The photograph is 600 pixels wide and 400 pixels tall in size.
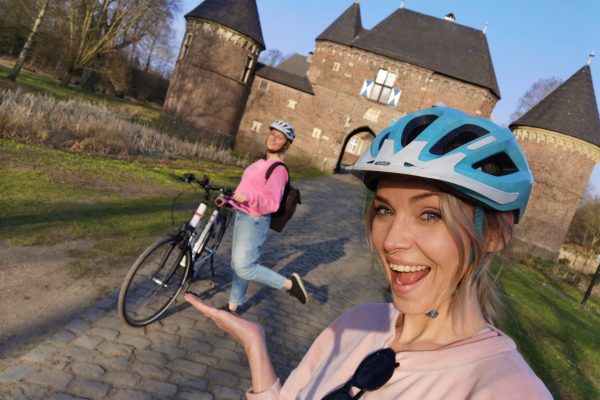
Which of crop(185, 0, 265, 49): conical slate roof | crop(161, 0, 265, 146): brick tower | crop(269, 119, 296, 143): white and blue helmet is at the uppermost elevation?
crop(185, 0, 265, 49): conical slate roof

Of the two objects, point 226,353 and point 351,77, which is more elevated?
point 351,77

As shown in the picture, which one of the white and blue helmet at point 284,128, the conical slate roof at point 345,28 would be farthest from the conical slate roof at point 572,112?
the white and blue helmet at point 284,128

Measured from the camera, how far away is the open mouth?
53.5 inches

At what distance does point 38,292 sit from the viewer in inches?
164

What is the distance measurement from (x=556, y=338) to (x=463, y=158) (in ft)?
28.2

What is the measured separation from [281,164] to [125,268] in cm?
245

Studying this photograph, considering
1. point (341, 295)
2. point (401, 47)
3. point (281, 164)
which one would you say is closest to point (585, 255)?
point (401, 47)

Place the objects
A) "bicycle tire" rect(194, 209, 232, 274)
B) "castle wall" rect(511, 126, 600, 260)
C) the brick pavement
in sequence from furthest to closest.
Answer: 1. "castle wall" rect(511, 126, 600, 260)
2. "bicycle tire" rect(194, 209, 232, 274)
3. the brick pavement

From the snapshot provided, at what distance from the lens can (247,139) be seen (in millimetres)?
31016

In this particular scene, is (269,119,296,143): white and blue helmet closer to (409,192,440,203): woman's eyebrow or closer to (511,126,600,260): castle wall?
(409,192,440,203): woman's eyebrow

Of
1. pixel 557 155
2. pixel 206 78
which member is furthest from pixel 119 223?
pixel 557 155

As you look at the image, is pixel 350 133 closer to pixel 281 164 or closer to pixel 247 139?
pixel 247 139

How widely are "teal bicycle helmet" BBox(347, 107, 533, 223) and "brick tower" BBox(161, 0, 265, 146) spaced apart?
2823 centimetres

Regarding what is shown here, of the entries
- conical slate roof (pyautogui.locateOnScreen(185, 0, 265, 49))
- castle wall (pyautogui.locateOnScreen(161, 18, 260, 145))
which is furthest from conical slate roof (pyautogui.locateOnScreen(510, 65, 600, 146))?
castle wall (pyautogui.locateOnScreen(161, 18, 260, 145))
